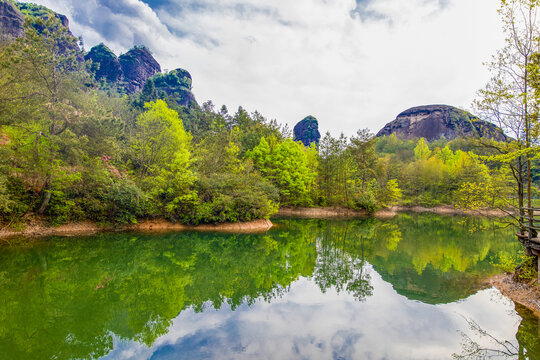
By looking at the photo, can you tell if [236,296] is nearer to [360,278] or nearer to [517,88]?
[360,278]

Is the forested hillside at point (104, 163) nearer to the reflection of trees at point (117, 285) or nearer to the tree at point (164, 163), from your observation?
the tree at point (164, 163)

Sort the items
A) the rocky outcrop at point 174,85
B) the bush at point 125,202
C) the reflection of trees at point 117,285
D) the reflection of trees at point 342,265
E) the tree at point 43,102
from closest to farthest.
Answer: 1. the reflection of trees at point 117,285
2. the reflection of trees at point 342,265
3. the tree at point 43,102
4. the bush at point 125,202
5. the rocky outcrop at point 174,85

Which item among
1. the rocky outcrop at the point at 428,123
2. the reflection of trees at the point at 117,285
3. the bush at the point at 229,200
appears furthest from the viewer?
the rocky outcrop at the point at 428,123

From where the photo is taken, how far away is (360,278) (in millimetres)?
11047

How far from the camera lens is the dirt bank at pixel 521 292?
7.51m

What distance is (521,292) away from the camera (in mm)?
8414

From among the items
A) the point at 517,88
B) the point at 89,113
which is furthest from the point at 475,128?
the point at 89,113

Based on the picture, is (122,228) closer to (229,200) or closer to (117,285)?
(229,200)

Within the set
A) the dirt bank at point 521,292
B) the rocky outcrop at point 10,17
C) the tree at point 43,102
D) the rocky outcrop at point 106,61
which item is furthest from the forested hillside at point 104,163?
the rocky outcrop at point 106,61

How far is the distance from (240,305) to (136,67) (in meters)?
117

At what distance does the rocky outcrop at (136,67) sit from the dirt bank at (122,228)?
3669 inches

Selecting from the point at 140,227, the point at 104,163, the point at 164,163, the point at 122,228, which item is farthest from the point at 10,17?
the point at 140,227

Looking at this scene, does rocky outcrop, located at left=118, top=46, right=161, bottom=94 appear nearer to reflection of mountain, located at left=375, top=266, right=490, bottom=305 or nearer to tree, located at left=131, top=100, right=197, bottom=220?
tree, located at left=131, top=100, right=197, bottom=220

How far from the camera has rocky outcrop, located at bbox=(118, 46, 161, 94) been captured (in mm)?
98875
